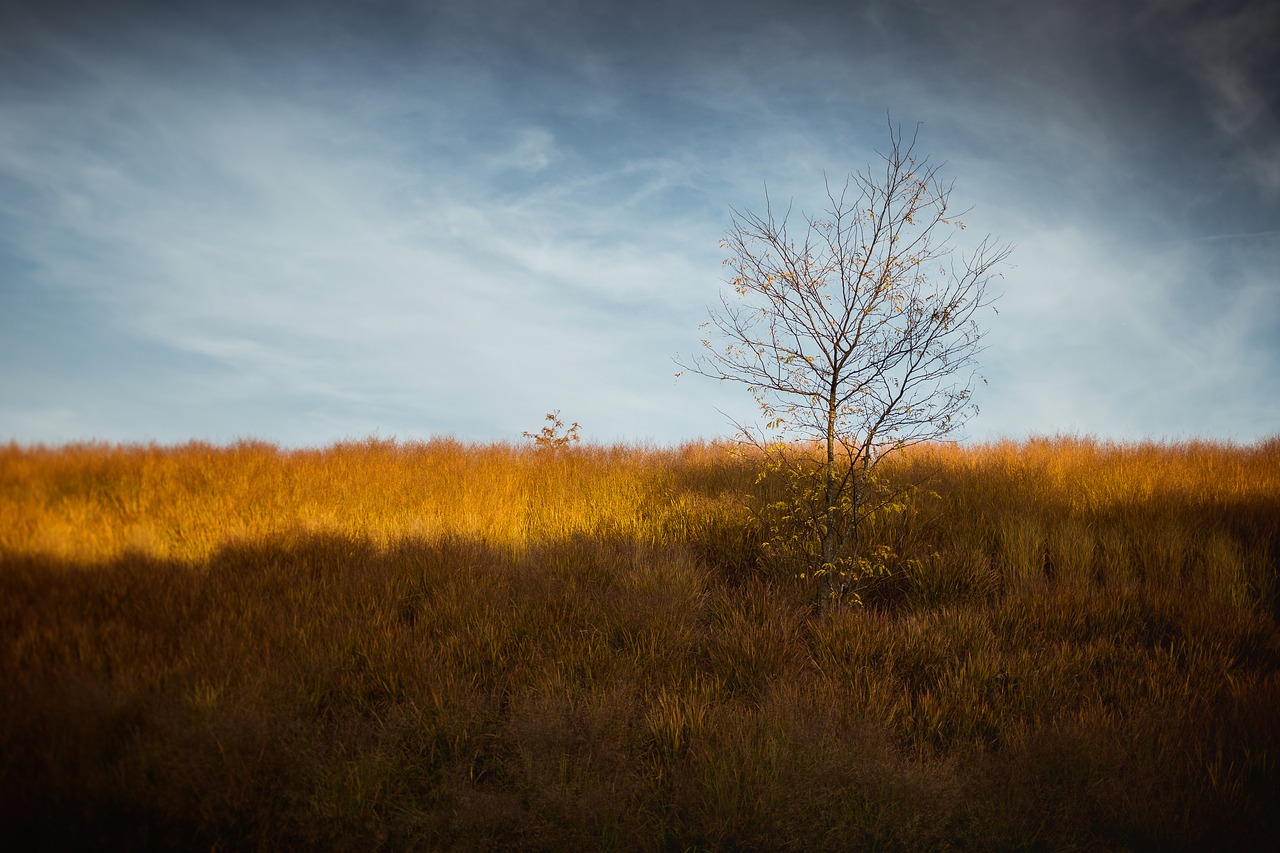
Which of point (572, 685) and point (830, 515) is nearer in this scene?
point (572, 685)

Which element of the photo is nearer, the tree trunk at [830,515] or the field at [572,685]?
the field at [572,685]

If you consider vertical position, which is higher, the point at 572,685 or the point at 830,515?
the point at 830,515

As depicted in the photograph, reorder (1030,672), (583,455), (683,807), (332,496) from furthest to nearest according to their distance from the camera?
(583,455)
(332,496)
(1030,672)
(683,807)

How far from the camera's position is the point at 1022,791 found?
3.27m

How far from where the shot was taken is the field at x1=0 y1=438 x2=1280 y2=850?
2.95 m

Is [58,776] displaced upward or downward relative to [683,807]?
upward

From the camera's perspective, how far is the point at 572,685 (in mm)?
3820

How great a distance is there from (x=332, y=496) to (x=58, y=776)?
13.5ft

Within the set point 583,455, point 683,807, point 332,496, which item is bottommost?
point 683,807

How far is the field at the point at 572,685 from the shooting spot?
2951mm

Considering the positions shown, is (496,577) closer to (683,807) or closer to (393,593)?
(393,593)

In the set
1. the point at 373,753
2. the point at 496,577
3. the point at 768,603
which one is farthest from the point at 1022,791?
the point at 496,577

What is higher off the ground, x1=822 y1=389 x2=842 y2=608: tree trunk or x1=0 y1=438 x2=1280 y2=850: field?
x1=822 y1=389 x2=842 y2=608: tree trunk

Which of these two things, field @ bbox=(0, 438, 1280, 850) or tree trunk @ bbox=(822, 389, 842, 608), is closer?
field @ bbox=(0, 438, 1280, 850)
